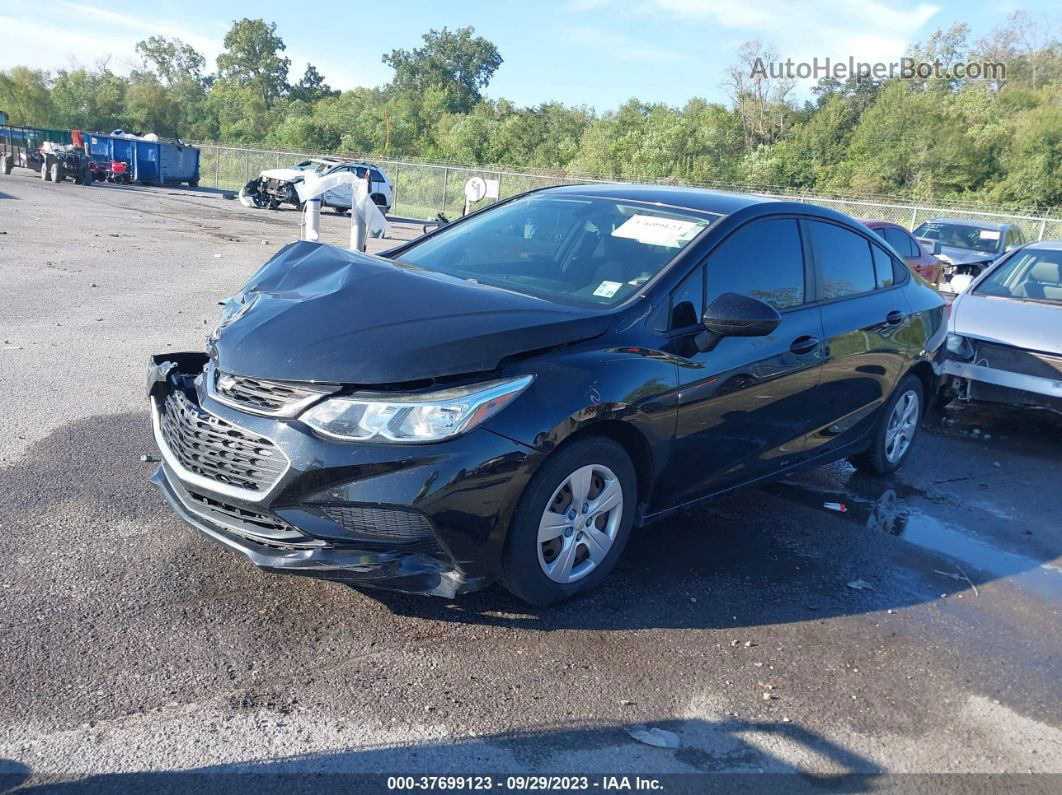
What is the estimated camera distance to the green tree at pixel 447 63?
90562 millimetres

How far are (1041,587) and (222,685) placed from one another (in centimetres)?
403

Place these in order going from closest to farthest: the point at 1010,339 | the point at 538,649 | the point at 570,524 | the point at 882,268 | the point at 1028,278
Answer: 1. the point at 538,649
2. the point at 570,524
3. the point at 882,268
4. the point at 1010,339
5. the point at 1028,278

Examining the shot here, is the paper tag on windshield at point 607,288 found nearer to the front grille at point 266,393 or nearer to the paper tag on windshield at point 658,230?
the paper tag on windshield at point 658,230

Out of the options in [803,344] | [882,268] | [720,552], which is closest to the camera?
[720,552]

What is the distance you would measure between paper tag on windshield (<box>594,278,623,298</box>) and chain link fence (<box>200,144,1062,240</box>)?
1612 cm

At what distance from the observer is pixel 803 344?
482cm

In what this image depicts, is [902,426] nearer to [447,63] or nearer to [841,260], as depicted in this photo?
[841,260]

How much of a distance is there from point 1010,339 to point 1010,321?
12.7 inches

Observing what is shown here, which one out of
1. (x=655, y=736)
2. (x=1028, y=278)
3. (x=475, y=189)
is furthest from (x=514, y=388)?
(x=475, y=189)

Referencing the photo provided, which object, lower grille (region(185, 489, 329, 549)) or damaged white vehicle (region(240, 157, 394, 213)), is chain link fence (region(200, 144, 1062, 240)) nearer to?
damaged white vehicle (region(240, 157, 394, 213))

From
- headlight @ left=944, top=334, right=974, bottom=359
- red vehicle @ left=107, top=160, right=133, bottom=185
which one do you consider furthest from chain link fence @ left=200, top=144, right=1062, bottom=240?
headlight @ left=944, top=334, right=974, bottom=359

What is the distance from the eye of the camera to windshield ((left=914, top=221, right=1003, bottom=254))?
18.5 metres

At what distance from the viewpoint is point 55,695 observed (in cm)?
299

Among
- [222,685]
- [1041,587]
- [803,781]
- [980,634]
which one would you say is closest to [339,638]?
[222,685]
